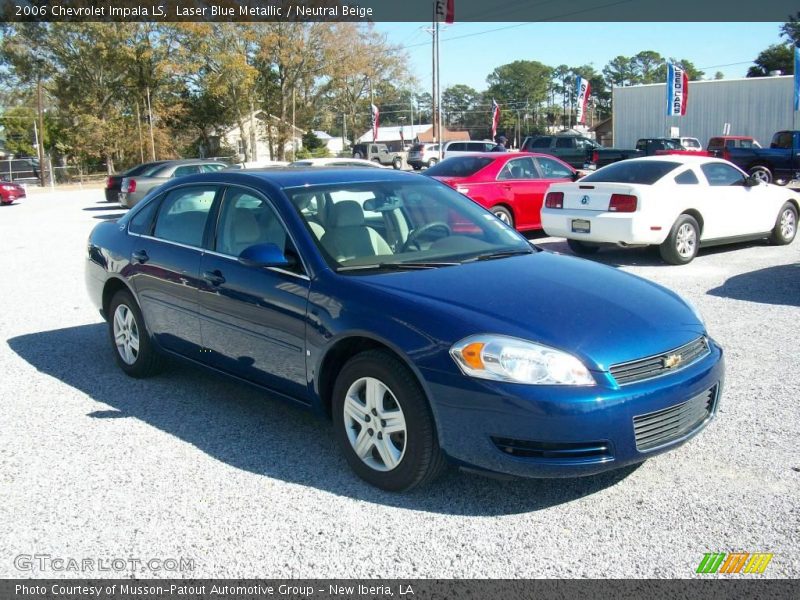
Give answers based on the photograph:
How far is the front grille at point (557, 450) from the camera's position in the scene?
3.28m

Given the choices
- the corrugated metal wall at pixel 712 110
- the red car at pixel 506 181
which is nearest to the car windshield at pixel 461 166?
the red car at pixel 506 181

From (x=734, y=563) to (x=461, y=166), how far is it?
405 inches

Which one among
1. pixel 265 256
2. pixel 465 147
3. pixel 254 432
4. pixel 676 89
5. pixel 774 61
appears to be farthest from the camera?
pixel 774 61

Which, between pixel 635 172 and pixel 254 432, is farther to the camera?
pixel 635 172

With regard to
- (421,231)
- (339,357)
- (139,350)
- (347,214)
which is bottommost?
(139,350)

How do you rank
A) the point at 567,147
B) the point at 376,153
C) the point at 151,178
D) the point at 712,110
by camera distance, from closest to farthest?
the point at 151,178, the point at 567,147, the point at 712,110, the point at 376,153

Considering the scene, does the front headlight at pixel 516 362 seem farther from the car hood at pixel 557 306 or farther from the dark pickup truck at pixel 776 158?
the dark pickup truck at pixel 776 158

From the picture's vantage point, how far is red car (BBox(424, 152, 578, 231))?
1223 centimetres

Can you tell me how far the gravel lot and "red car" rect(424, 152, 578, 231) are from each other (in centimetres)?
696

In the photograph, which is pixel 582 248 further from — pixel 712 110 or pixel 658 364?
pixel 712 110

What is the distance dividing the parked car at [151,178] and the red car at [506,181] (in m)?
8.93

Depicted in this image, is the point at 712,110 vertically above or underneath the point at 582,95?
underneath

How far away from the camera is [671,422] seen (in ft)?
11.5
